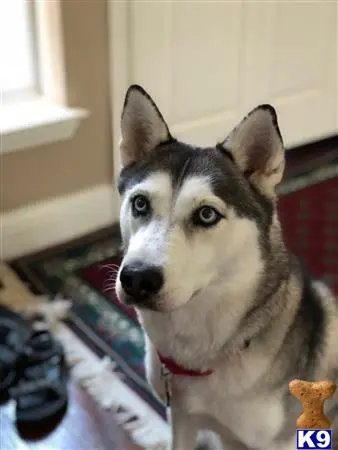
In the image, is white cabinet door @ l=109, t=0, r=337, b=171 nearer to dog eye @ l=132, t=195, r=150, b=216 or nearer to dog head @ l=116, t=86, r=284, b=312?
dog head @ l=116, t=86, r=284, b=312

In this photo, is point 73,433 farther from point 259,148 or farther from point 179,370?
point 259,148

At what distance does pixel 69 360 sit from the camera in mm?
2154

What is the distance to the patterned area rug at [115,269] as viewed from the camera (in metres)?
2.16

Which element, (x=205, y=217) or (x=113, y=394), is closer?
(x=205, y=217)

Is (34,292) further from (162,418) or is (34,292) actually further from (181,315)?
(181,315)

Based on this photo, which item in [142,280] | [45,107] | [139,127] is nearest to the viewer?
[142,280]

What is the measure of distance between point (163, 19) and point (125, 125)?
1320mm

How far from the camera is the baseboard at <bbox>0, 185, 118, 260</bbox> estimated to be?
2.63m

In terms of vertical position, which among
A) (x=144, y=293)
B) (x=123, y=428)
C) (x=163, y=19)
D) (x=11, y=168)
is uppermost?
(x=163, y=19)

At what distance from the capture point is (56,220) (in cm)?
274

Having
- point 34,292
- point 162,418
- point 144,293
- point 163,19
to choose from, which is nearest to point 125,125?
point 144,293

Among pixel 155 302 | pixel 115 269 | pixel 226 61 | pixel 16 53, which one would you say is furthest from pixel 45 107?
pixel 155 302

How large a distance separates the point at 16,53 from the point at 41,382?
50.3 inches

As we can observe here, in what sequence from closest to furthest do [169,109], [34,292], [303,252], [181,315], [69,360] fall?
[181,315], [69,360], [34,292], [303,252], [169,109]
